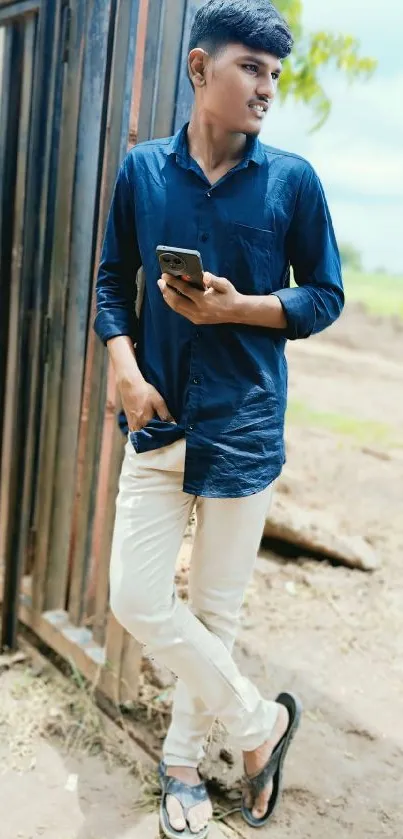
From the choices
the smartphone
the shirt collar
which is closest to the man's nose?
the shirt collar

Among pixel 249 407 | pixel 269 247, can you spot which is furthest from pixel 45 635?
pixel 269 247

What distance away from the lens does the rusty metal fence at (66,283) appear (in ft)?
7.67

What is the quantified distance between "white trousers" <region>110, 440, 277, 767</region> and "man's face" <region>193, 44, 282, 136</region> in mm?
763

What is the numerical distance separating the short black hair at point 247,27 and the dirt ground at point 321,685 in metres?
2.07

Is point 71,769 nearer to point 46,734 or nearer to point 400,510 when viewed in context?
point 46,734

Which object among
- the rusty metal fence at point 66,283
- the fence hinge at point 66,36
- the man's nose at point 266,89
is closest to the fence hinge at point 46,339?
the rusty metal fence at point 66,283

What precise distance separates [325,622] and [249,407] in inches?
77.2

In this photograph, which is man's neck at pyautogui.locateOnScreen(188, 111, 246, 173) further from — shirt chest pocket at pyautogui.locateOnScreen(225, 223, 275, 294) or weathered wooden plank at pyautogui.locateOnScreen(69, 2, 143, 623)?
weathered wooden plank at pyautogui.locateOnScreen(69, 2, 143, 623)

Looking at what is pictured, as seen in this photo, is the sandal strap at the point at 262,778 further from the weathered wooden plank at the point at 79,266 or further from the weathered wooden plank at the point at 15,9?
the weathered wooden plank at the point at 15,9

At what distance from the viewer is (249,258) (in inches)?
70.6

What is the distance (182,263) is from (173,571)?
2.76 feet

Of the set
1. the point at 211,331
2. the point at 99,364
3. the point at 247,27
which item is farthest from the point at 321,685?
the point at 247,27

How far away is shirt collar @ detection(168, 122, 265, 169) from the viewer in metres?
1.77

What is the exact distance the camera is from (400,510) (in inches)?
189
